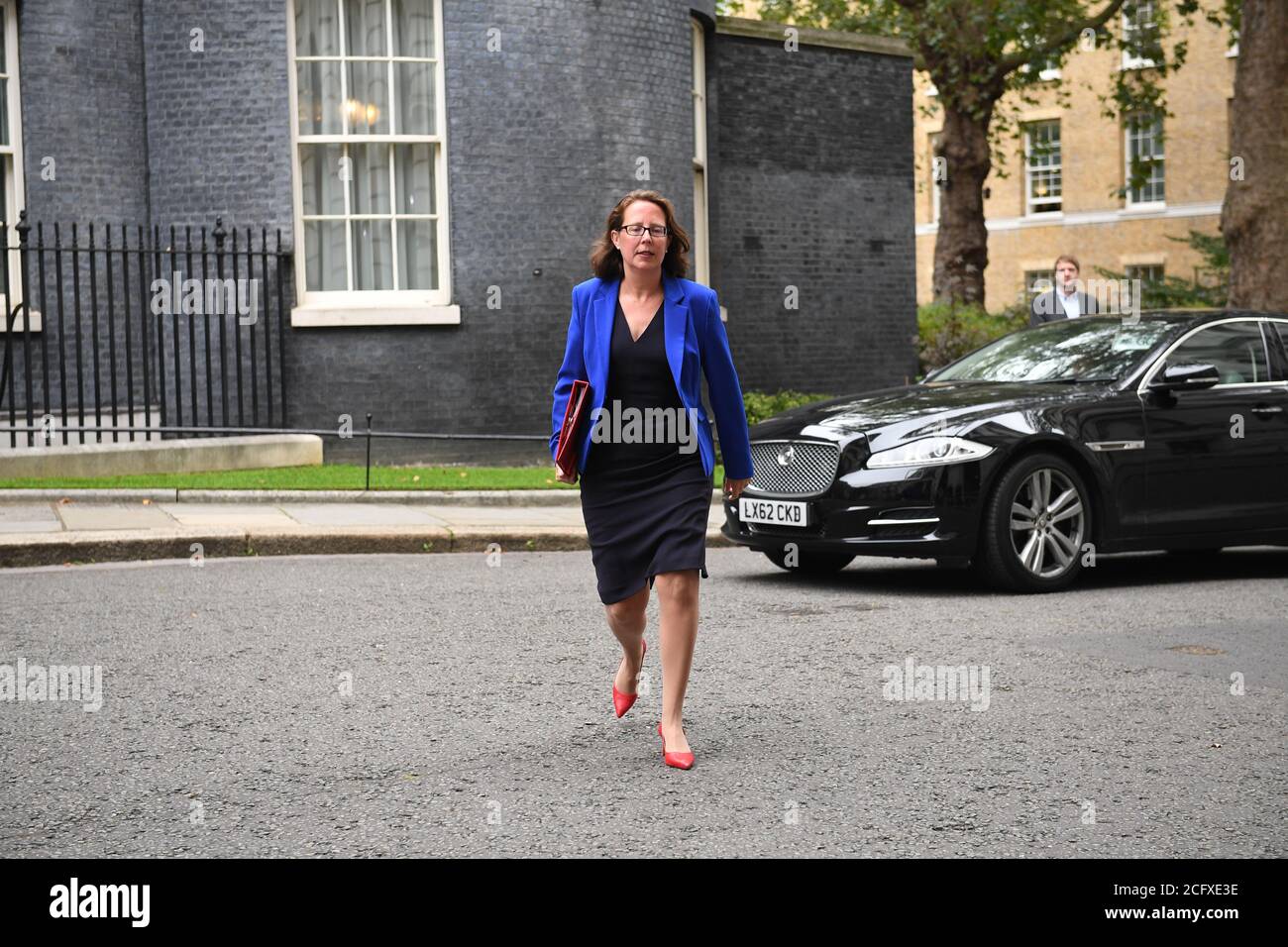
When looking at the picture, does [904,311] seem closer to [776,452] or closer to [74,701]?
[776,452]

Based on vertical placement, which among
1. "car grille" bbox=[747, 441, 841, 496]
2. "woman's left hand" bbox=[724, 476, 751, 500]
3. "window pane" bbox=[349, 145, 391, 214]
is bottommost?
"car grille" bbox=[747, 441, 841, 496]

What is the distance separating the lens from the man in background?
12.9 metres

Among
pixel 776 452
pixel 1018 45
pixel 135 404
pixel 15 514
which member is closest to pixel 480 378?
pixel 135 404

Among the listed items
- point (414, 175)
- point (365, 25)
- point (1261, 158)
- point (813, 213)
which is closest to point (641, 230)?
point (414, 175)

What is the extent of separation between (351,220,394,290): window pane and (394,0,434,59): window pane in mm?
1645

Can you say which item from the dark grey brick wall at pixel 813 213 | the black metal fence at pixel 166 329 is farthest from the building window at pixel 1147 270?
the black metal fence at pixel 166 329

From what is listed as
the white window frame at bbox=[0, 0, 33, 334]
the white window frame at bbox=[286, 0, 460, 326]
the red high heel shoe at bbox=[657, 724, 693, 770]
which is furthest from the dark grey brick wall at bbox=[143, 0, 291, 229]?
the red high heel shoe at bbox=[657, 724, 693, 770]

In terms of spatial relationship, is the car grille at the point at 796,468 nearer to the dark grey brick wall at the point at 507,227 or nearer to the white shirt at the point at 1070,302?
the white shirt at the point at 1070,302

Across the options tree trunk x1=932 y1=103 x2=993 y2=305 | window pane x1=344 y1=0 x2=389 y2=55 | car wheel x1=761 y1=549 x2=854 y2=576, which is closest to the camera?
car wheel x1=761 y1=549 x2=854 y2=576

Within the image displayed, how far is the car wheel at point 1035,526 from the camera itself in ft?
28.5

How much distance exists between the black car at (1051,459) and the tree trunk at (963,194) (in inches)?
678

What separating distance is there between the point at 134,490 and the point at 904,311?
36.5 feet

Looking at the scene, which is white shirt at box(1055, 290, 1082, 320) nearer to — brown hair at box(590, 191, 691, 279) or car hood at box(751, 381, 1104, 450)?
car hood at box(751, 381, 1104, 450)

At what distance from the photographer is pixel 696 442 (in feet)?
17.1
